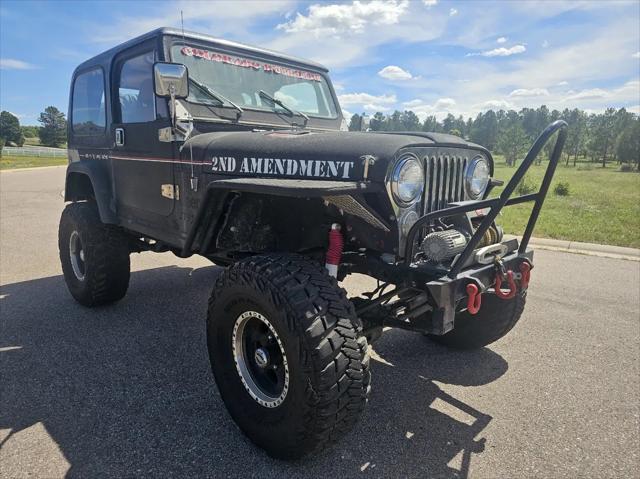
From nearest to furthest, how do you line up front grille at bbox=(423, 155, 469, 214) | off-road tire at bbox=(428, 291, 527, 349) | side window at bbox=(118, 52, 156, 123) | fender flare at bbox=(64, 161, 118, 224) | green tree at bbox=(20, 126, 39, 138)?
front grille at bbox=(423, 155, 469, 214)
off-road tire at bbox=(428, 291, 527, 349)
side window at bbox=(118, 52, 156, 123)
fender flare at bbox=(64, 161, 118, 224)
green tree at bbox=(20, 126, 39, 138)

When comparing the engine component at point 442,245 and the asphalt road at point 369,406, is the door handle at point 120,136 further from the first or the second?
the engine component at point 442,245

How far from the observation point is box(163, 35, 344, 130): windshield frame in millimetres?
3467

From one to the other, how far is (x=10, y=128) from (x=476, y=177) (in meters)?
72.3

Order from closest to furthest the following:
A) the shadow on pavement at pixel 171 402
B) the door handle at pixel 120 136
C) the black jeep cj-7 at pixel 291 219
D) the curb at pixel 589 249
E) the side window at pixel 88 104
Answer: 1. the black jeep cj-7 at pixel 291 219
2. the shadow on pavement at pixel 171 402
3. the door handle at pixel 120 136
4. the side window at pixel 88 104
5. the curb at pixel 589 249

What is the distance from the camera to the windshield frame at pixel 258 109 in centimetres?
347

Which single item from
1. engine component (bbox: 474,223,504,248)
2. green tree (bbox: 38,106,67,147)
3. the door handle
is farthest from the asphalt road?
green tree (bbox: 38,106,67,147)

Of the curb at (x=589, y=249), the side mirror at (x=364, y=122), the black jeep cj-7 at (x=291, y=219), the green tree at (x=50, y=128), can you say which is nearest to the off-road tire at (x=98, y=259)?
the black jeep cj-7 at (x=291, y=219)

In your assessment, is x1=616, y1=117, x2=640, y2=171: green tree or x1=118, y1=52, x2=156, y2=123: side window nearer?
x1=118, y1=52, x2=156, y2=123: side window

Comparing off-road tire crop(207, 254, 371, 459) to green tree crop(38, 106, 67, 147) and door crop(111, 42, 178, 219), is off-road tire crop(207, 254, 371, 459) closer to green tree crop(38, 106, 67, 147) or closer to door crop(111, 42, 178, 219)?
door crop(111, 42, 178, 219)

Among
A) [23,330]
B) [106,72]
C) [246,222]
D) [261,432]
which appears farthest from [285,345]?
[106,72]

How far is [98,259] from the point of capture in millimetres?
4332

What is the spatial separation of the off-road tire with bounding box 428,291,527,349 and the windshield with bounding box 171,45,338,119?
2258mm

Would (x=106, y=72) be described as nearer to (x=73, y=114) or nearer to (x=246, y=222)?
(x=73, y=114)

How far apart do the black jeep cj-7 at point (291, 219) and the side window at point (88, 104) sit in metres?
0.14
